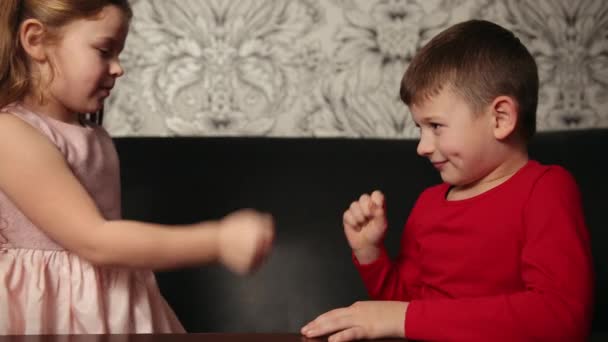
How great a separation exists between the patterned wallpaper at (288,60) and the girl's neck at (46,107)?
2.55 ft

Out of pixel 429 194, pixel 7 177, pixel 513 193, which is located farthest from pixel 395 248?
pixel 7 177

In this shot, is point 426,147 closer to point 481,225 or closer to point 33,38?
point 481,225

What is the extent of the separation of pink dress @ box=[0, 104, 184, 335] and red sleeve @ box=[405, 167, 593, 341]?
0.49m

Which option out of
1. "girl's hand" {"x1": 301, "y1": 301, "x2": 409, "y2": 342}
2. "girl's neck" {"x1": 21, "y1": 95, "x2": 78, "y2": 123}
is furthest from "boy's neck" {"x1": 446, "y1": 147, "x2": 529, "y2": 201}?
"girl's neck" {"x1": 21, "y1": 95, "x2": 78, "y2": 123}

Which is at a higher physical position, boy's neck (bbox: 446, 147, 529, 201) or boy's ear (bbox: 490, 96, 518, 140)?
boy's ear (bbox: 490, 96, 518, 140)

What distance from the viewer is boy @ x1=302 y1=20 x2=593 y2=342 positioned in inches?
41.0

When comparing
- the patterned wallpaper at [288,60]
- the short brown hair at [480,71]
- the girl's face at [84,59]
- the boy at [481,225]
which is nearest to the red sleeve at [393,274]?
the boy at [481,225]

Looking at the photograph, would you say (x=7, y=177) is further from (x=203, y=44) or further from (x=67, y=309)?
(x=203, y=44)

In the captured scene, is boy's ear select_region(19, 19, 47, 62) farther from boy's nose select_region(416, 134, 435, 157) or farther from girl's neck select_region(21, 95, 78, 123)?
boy's nose select_region(416, 134, 435, 157)

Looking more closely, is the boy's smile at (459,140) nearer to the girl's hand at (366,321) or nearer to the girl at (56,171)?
the girl's hand at (366,321)

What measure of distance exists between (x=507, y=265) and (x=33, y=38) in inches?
33.2

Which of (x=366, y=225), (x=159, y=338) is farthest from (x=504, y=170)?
(x=159, y=338)

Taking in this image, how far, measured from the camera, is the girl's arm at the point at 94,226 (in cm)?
93

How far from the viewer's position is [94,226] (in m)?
1.03
